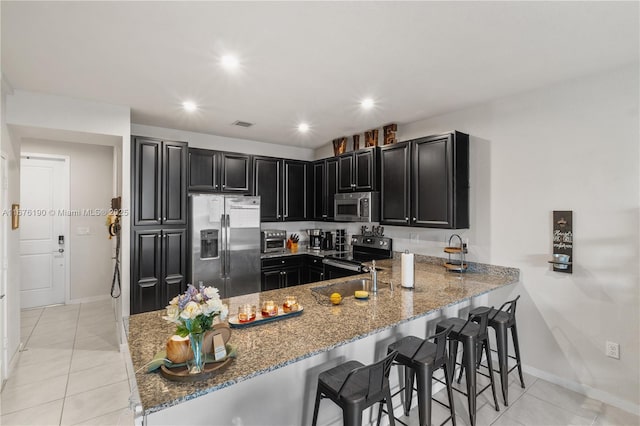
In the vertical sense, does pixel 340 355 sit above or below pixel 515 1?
below

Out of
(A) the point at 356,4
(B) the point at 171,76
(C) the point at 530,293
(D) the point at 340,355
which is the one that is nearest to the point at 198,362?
(D) the point at 340,355

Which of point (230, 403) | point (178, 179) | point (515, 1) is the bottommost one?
point (230, 403)

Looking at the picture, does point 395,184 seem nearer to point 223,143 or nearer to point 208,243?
point 208,243

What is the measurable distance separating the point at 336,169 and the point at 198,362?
365 cm

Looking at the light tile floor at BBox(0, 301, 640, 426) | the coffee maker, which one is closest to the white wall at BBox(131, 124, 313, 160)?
the coffee maker

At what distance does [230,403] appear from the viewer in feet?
5.15

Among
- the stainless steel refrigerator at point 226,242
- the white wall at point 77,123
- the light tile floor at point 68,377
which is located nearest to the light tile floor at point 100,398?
the light tile floor at point 68,377

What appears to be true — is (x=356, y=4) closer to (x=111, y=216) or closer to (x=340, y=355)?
(x=340, y=355)

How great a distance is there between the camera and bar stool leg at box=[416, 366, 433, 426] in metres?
1.86

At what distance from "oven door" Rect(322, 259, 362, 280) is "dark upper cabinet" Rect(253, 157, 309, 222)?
1078 mm

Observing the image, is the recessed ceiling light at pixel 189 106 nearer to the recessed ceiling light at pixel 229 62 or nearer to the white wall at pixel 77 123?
the white wall at pixel 77 123

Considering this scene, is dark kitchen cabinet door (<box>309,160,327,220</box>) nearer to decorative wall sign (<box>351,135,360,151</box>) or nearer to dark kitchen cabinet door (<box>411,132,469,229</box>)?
decorative wall sign (<box>351,135,360,151</box>)

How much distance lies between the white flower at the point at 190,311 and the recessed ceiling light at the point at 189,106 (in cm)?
263

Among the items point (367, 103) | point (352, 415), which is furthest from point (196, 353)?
point (367, 103)
